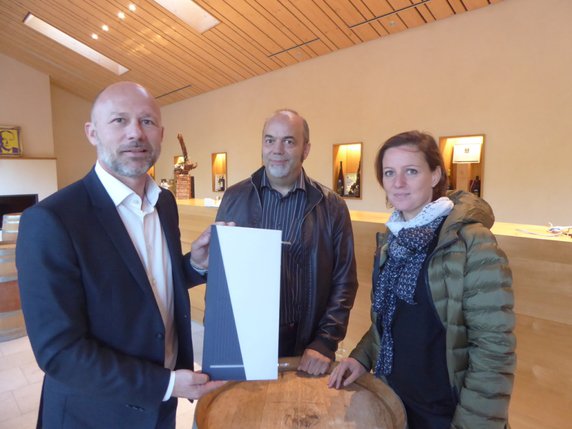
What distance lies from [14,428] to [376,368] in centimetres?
265

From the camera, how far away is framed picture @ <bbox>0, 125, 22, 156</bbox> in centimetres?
948

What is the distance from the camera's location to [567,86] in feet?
12.6

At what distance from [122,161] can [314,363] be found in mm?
973

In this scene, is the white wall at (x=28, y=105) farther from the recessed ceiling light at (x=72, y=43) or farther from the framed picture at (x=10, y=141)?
the recessed ceiling light at (x=72, y=43)

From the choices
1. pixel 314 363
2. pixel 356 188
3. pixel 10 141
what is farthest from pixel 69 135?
pixel 314 363

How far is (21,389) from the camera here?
2920mm

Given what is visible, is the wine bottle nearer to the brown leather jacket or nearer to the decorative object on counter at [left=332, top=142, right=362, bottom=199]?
the decorative object on counter at [left=332, top=142, right=362, bottom=199]

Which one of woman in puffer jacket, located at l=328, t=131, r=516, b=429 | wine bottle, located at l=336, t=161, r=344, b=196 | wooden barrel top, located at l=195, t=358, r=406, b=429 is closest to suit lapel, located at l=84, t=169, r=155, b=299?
wooden barrel top, located at l=195, t=358, r=406, b=429

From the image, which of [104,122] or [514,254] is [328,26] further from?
[104,122]

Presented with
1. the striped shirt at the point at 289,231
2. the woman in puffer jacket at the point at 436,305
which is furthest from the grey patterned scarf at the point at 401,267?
the striped shirt at the point at 289,231

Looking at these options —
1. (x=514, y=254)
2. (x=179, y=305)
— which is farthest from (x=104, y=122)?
(x=514, y=254)

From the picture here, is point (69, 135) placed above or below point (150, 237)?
above

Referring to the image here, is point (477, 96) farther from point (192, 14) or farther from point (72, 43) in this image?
point (72, 43)

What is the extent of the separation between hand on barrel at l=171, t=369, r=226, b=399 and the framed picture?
37.2 ft
